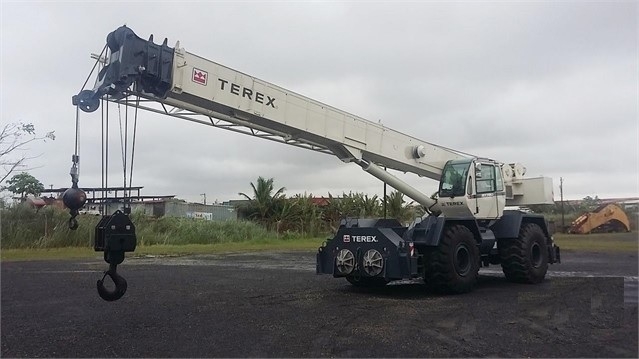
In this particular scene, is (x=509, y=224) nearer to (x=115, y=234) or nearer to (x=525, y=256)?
(x=525, y=256)

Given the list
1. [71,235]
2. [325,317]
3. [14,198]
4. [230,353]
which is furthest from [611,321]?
[14,198]

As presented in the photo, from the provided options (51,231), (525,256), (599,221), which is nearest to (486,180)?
(525,256)

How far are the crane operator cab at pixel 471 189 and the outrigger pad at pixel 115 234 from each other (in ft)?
23.6

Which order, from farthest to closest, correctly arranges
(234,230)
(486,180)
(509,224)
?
(234,230)
(509,224)
(486,180)

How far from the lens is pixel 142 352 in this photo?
5.91m

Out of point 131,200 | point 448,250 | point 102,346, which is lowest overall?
point 102,346

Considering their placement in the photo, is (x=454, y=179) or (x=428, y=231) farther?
(x=454, y=179)

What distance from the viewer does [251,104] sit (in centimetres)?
943

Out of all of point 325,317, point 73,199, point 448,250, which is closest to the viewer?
point 73,199

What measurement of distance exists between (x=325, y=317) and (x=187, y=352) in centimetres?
250

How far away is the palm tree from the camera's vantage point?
4622 centimetres

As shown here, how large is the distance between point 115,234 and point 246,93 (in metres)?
3.84

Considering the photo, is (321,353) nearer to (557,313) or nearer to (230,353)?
(230,353)

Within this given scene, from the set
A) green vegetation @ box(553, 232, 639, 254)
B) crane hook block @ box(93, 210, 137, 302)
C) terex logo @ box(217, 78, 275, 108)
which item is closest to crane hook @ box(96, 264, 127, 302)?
crane hook block @ box(93, 210, 137, 302)
